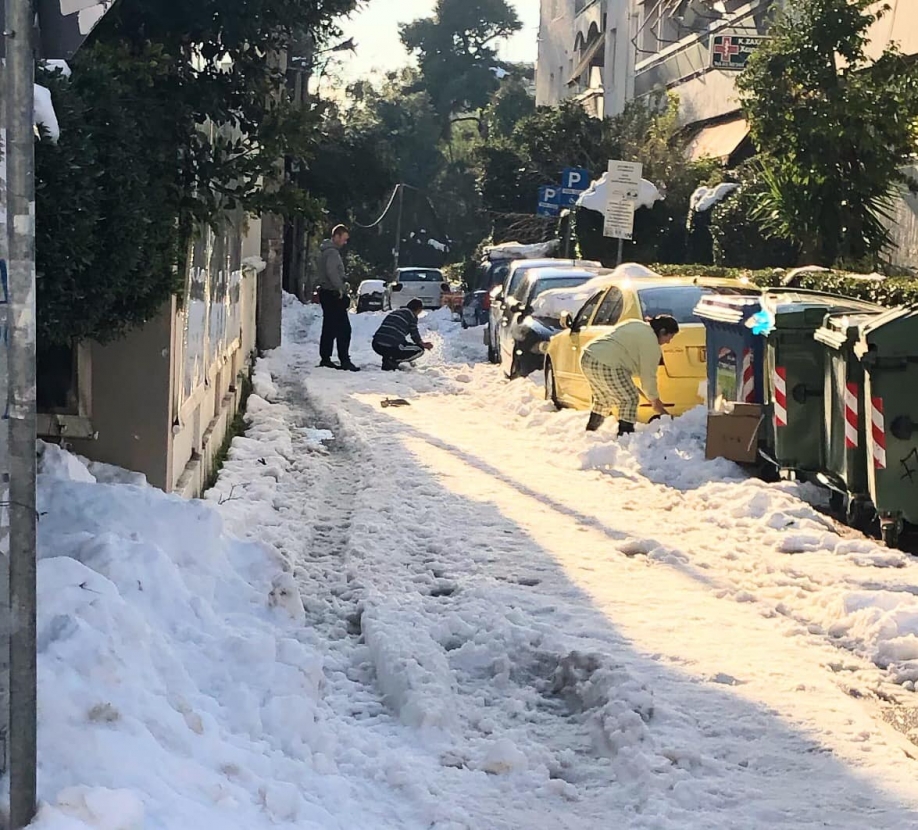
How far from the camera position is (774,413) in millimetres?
10023

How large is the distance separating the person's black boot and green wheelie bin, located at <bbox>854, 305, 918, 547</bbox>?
5250mm

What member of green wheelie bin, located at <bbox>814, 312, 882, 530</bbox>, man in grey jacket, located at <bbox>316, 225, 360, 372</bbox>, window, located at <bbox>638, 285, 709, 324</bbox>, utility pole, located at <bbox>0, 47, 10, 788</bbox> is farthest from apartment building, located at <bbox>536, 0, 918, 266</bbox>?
utility pole, located at <bbox>0, 47, 10, 788</bbox>

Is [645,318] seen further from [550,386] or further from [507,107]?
[507,107]

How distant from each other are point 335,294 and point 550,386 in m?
4.80

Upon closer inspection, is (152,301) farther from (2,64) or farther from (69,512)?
(2,64)

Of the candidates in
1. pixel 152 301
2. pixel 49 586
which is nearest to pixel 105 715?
pixel 49 586

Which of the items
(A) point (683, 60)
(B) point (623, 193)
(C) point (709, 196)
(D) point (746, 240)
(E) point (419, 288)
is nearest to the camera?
(B) point (623, 193)

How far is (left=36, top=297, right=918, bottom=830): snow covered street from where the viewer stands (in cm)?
418

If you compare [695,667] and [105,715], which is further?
[695,667]

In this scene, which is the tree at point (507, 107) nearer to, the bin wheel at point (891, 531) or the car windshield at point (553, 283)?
the car windshield at point (553, 283)

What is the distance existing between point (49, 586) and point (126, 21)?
11.4 ft

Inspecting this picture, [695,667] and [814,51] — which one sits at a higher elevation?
[814,51]

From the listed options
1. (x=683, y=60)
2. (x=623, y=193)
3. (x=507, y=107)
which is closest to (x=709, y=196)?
(x=623, y=193)

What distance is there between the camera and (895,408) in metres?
8.05
